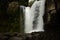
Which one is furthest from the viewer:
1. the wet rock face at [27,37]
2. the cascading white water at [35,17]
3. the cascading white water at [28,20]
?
the cascading white water at [28,20]

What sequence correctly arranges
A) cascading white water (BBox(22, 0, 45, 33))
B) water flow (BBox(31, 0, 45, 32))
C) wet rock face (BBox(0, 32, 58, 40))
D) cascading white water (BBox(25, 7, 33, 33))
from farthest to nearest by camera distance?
cascading white water (BBox(25, 7, 33, 33))
cascading white water (BBox(22, 0, 45, 33))
water flow (BBox(31, 0, 45, 32))
wet rock face (BBox(0, 32, 58, 40))

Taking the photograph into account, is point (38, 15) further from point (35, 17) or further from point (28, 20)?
point (28, 20)

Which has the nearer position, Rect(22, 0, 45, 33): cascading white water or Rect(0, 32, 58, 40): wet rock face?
Rect(0, 32, 58, 40): wet rock face

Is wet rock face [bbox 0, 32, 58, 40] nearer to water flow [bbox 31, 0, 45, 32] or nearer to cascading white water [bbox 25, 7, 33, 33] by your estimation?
water flow [bbox 31, 0, 45, 32]

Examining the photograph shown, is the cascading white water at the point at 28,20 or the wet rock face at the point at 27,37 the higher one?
the cascading white water at the point at 28,20

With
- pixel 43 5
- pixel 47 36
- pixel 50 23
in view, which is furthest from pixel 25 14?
pixel 47 36

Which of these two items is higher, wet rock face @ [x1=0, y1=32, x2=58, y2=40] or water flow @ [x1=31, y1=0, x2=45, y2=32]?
water flow @ [x1=31, y1=0, x2=45, y2=32]

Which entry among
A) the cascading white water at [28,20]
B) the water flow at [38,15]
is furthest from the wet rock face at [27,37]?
the cascading white water at [28,20]

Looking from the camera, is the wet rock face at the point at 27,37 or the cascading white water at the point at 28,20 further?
the cascading white water at the point at 28,20

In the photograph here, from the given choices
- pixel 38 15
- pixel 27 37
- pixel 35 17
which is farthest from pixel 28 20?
pixel 27 37

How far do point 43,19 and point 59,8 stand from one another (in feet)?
6.34

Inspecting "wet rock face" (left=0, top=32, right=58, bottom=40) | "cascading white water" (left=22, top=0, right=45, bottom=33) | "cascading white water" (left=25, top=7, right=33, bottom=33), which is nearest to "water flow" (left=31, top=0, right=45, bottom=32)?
"cascading white water" (left=22, top=0, right=45, bottom=33)

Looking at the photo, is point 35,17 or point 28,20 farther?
point 28,20

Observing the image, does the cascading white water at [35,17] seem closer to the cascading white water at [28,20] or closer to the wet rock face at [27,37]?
the cascading white water at [28,20]
